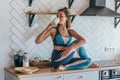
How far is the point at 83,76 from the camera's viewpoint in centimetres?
256

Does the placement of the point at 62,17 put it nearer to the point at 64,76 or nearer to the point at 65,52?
the point at 65,52

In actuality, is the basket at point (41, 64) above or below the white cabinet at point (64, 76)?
above

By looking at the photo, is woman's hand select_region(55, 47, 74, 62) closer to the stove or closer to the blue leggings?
the blue leggings

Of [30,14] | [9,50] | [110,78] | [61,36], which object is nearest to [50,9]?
[30,14]

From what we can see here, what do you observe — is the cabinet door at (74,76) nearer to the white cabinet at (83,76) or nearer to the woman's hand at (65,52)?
the white cabinet at (83,76)

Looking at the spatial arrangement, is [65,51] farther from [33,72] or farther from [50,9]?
[50,9]

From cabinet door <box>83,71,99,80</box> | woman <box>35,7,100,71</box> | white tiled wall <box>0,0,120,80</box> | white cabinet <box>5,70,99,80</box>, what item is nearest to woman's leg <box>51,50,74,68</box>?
woman <box>35,7,100,71</box>

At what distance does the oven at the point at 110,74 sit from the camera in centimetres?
270

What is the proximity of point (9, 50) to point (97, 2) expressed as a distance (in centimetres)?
119

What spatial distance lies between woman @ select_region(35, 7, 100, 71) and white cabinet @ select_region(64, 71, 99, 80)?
0.24ft

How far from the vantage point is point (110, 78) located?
275cm

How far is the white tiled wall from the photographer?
264cm

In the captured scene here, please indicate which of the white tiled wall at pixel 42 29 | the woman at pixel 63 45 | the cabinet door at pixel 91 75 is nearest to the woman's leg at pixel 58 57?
the woman at pixel 63 45

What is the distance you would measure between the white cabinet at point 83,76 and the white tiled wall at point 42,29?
0.49m
